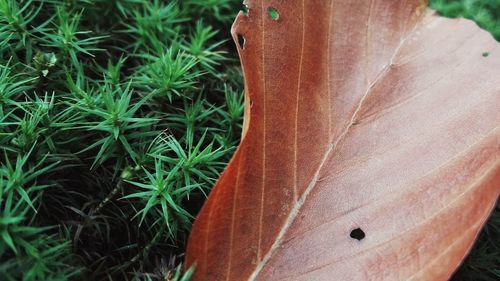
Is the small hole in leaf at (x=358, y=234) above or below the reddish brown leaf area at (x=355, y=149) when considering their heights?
below

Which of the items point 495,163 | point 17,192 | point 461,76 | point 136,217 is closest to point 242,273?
point 136,217

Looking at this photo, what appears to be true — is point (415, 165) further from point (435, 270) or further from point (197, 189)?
point (197, 189)

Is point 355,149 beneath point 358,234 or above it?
above

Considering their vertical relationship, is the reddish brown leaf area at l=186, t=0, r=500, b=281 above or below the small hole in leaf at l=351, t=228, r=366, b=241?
above

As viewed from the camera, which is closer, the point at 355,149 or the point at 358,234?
the point at 358,234
